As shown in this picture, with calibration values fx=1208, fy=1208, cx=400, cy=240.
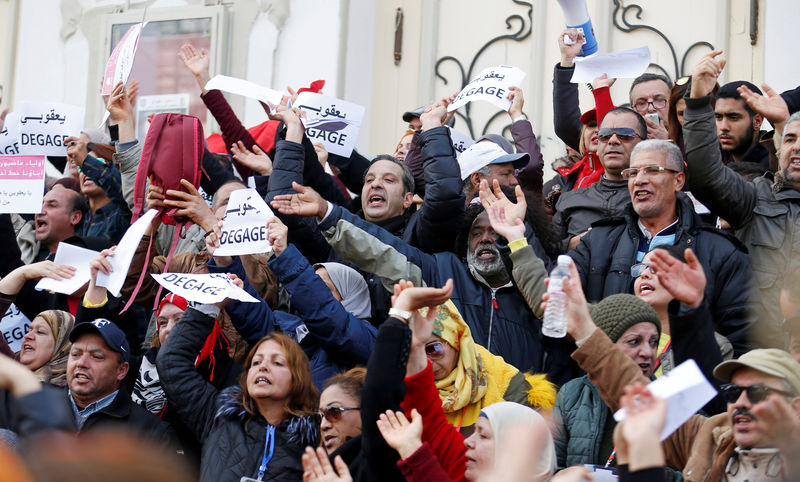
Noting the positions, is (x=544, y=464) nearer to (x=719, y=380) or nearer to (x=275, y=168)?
(x=719, y=380)

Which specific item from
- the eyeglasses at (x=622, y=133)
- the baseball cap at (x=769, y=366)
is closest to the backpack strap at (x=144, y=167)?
the eyeglasses at (x=622, y=133)

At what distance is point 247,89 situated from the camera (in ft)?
23.1

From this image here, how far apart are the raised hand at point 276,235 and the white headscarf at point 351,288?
0.42 meters

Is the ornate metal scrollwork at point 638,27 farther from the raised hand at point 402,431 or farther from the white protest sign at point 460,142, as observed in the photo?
the raised hand at point 402,431

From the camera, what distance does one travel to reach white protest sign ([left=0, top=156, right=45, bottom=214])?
23.0ft

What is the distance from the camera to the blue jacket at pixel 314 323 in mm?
5453

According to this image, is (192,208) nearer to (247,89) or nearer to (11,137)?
(247,89)

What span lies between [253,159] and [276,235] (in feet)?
5.76

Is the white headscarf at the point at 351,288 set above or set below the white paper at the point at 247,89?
below

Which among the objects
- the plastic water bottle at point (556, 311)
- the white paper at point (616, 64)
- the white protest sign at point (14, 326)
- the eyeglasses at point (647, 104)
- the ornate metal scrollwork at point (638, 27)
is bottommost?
the white protest sign at point (14, 326)

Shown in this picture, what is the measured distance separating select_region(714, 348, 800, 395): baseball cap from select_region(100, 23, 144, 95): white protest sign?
173 inches

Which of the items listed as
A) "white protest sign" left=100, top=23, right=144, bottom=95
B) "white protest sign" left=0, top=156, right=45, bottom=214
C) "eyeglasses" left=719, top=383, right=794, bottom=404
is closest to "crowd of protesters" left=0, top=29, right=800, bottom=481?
"eyeglasses" left=719, top=383, right=794, bottom=404

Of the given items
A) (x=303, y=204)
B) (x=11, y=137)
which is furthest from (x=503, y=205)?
(x=11, y=137)

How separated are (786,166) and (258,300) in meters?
2.61
